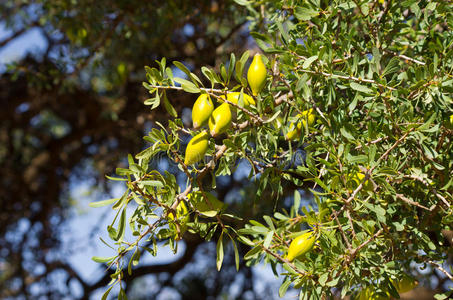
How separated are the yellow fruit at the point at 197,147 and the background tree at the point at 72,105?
0.74m

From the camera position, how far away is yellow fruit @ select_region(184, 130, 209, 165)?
0.53 meters

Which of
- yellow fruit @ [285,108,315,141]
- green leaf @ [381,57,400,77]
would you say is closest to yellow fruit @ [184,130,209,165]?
yellow fruit @ [285,108,315,141]

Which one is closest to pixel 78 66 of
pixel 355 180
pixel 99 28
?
pixel 99 28

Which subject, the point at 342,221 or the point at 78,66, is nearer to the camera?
the point at 342,221

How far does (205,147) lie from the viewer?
0.53 m

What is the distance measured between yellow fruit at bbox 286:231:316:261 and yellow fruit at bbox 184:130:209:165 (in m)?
0.16

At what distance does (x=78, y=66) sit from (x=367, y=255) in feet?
3.71

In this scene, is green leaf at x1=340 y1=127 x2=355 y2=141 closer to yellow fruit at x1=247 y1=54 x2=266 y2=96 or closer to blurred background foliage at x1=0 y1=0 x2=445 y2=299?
yellow fruit at x1=247 y1=54 x2=266 y2=96

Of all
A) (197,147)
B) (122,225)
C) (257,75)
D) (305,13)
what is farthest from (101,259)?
(305,13)

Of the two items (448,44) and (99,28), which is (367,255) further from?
(99,28)

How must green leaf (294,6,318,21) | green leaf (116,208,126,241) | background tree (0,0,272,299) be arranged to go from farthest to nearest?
1. background tree (0,0,272,299)
2. green leaf (294,6,318,21)
3. green leaf (116,208,126,241)

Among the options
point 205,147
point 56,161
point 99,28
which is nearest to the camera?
point 205,147

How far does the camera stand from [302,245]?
0.55 m

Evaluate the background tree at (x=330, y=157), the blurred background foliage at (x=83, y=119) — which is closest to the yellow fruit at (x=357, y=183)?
the background tree at (x=330, y=157)
